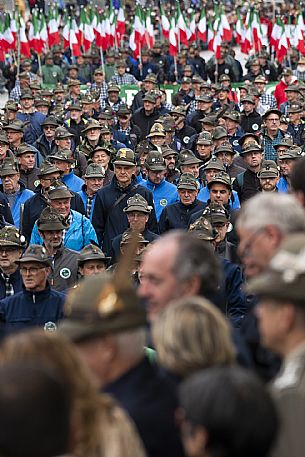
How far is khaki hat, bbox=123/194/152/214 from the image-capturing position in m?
11.2

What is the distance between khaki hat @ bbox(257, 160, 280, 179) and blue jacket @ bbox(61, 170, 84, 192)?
2.33 m

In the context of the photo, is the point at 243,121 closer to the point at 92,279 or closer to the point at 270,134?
the point at 270,134

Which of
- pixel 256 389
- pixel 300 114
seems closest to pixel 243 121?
pixel 300 114

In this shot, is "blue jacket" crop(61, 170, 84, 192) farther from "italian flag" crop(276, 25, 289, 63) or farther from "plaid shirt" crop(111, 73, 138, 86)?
"italian flag" crop(276, 25, 289, 63)

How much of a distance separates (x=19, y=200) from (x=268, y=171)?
3040 millimetres

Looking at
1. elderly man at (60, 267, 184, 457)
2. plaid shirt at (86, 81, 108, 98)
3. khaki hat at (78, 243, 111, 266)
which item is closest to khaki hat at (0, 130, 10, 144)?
khaki hat at (78, 243, 111, 266)

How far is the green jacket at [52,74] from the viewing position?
2689 cm

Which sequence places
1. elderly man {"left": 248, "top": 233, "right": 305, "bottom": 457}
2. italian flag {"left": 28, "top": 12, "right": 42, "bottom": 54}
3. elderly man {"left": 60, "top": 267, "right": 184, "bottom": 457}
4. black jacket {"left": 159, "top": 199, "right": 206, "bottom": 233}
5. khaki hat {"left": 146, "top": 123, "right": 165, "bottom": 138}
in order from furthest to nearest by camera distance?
italian flag {"left": 28, "top": 12, "right": 42, "bottom": 54} → khaki hat {"left": 146, "top": 123, "right": 165, "bottom": 138} → black jacket {"left": 159, "top": 199, "right": 206, "bottom": 233} → elderly man {"left": 60, "top": 267, "right": 184, "bottom": 457} → elderly man {"left": 248, "top": 233, "right": 305, "bottom": 457}

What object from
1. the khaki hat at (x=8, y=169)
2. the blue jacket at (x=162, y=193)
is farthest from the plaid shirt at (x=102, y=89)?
the blue jacket at (x=162, y=193)

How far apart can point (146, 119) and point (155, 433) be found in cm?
1673

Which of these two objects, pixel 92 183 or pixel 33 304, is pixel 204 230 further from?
pixel 92 183

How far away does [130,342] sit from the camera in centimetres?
404

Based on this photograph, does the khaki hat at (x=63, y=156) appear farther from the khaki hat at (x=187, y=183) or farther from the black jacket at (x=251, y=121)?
the black jacket at (x=251, y=121)

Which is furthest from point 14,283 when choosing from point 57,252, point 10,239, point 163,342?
point 163,342
